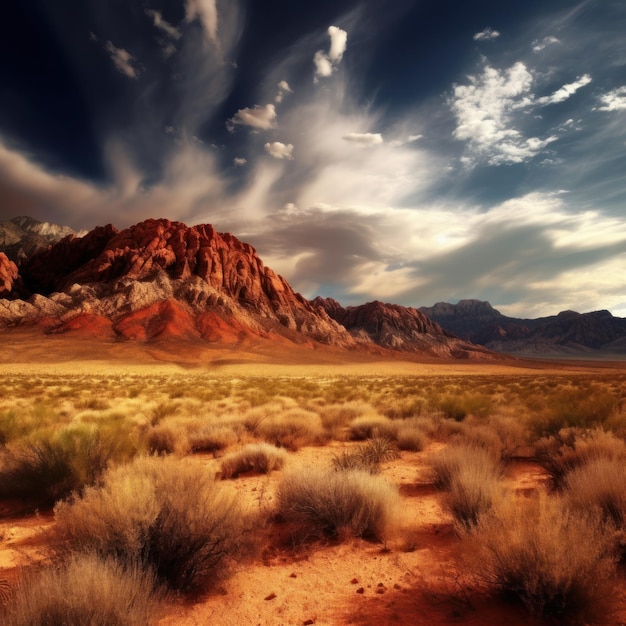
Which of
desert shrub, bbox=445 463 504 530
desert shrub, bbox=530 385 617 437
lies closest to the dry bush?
desert shrub, bbox=445 463 504 530

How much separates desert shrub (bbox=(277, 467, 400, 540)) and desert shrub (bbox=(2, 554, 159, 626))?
7.57 ft

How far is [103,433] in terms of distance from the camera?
716 centimetres

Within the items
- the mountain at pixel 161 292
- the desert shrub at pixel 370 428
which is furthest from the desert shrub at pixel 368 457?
the mountain at pixel 161 292

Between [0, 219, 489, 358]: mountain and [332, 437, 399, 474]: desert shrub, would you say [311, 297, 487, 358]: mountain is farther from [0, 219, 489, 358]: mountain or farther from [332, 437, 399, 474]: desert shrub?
[332, 437, 399, 474]: desert shrub

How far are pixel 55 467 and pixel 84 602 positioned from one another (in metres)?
4.51

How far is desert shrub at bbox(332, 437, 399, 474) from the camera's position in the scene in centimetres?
652

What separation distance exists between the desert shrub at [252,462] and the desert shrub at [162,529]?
320 cm

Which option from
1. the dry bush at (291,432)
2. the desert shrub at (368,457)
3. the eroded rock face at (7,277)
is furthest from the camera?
the eroded rock face at (7,277)

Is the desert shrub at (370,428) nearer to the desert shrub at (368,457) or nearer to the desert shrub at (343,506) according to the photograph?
the desert shrub at (368,457)

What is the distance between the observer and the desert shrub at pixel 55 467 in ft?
19.6

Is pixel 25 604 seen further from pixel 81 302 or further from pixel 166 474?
pixel 81 302

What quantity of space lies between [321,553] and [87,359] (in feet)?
Answer: 270

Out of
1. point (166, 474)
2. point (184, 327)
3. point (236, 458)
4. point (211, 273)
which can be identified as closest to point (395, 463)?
point (236, 458)

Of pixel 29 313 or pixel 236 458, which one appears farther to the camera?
pixel 29 313
